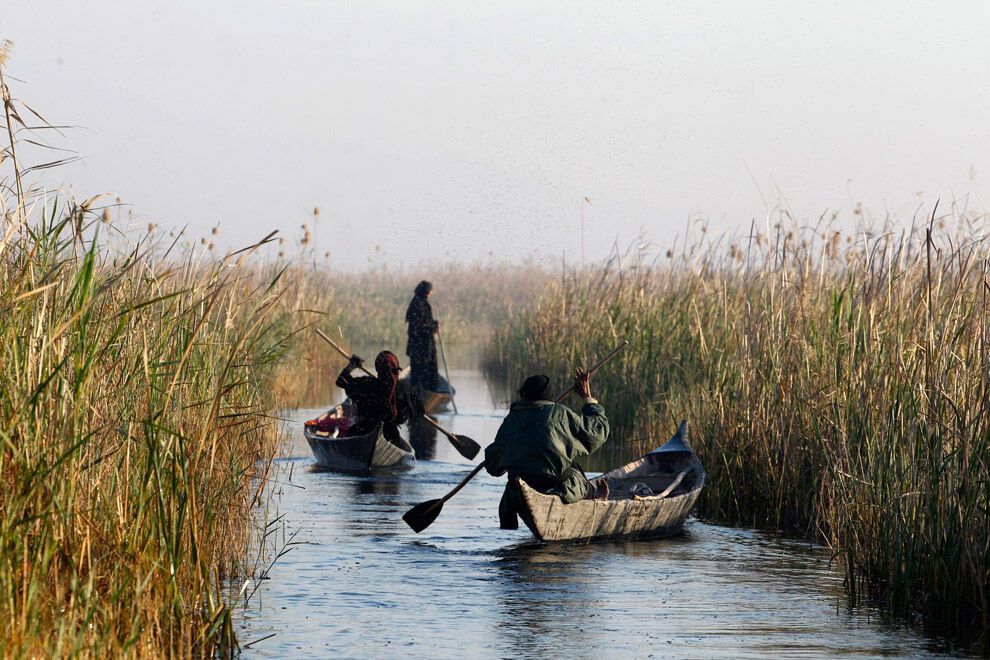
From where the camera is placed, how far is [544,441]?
431 inches

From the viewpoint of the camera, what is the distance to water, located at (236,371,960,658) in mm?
7902

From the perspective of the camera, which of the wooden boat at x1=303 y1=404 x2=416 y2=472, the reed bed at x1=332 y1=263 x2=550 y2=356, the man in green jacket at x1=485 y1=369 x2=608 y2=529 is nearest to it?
the man in green jacket at x1=485 y1=369 x2=608 y2=529

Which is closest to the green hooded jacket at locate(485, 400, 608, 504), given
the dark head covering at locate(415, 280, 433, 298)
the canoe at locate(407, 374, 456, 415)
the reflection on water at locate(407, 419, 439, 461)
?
the reflection on water at locate(407, 419, 439, 461)

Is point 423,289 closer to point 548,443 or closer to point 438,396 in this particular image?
point 438,396

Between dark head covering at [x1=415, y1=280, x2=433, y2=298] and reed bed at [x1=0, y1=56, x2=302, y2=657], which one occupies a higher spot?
dark head covering at [x1=415, y1=280, x2=433, y2=298]

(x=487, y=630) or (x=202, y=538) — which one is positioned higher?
(x=202, y=538)

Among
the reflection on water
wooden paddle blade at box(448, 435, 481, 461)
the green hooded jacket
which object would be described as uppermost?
the green hooded jacket

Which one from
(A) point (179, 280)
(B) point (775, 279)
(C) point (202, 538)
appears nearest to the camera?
(C) point (202, 538)

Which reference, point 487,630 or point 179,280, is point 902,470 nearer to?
point 487,630

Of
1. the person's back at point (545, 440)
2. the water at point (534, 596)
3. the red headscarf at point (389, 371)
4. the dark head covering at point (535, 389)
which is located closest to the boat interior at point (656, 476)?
the water at point (534, 596)

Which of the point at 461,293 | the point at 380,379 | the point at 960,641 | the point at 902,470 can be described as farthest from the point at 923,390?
the point at 461,293

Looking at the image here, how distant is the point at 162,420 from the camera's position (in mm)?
6391

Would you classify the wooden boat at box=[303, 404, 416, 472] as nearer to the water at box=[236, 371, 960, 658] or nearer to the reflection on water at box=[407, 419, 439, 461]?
the reflection on water at box=[407, 419, 439, 461]

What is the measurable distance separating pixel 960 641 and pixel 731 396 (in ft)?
16.4
